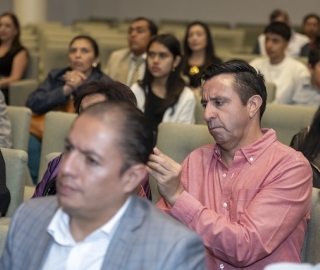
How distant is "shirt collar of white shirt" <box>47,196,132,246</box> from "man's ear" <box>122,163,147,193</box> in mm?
47

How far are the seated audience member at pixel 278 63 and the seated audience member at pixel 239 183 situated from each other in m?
3.38

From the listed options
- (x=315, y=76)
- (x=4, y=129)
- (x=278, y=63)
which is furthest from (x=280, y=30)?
(x=4, y=129)

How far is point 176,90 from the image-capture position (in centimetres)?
448

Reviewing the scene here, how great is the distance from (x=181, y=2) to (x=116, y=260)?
11.5m

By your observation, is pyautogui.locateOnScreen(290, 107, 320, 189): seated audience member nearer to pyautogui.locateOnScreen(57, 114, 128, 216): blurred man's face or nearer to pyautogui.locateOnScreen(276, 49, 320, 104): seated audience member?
pyautogui.locateOnScreen(57, 114, 128, 216): blurred man's face

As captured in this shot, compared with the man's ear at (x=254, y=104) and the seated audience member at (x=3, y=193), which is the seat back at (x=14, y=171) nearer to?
the seated audience member at (x=3, y=193)

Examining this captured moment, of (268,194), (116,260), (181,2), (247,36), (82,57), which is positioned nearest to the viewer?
(116,260)

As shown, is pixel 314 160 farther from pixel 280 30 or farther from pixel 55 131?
pixel 280 30

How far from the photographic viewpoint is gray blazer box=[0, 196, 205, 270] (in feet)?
5.30

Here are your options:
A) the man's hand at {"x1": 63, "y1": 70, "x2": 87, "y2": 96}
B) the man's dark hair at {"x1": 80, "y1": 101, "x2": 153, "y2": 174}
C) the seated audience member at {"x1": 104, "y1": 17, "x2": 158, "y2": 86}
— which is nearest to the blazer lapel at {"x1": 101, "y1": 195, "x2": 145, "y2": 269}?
the man's dark hair at {"x1": 80, "y1": 101, "x2": 153, "y2": 174}

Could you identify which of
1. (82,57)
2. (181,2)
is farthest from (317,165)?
(181,2)

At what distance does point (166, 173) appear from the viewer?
205 cm

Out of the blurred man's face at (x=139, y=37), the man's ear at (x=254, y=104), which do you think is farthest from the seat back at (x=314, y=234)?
the blurred man's face at (x=139, y=37)

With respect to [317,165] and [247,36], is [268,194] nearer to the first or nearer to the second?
[317,165]
